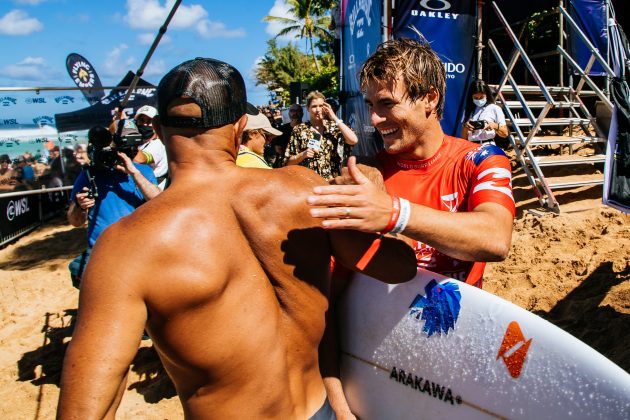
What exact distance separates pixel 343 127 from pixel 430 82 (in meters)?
3.26

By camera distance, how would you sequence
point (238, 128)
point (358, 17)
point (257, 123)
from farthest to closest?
point (358, 17), point (257, 123), point (238, 128)

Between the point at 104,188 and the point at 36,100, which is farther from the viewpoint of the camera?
the point at 36,100

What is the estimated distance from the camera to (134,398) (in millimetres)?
3910

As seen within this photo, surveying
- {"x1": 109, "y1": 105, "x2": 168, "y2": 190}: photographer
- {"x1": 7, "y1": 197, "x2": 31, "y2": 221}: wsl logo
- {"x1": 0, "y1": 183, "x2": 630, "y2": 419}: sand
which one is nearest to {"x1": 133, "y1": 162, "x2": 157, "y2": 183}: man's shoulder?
{"x1": 109, "y1": 105, "x2": 168, "y2": 190}: photographer

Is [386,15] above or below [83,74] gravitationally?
above

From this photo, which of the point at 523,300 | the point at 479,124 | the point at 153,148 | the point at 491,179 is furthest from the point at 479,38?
the point at 491,179

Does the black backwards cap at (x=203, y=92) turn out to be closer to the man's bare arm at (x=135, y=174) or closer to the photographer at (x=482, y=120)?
the man's bare arm at (x=135, y=174)

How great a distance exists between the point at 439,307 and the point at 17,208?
915 cm

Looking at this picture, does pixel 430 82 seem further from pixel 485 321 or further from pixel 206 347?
pixel 206 347

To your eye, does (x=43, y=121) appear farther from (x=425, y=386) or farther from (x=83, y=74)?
(x=425, y=386)

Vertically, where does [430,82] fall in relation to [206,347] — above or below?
above

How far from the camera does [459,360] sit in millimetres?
1654

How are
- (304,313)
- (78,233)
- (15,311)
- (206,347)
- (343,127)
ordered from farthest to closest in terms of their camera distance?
(78,233) < (15,311) < (343,127) < (304,313) < (206,347)

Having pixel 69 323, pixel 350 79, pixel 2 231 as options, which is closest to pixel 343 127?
pixel 350 79
